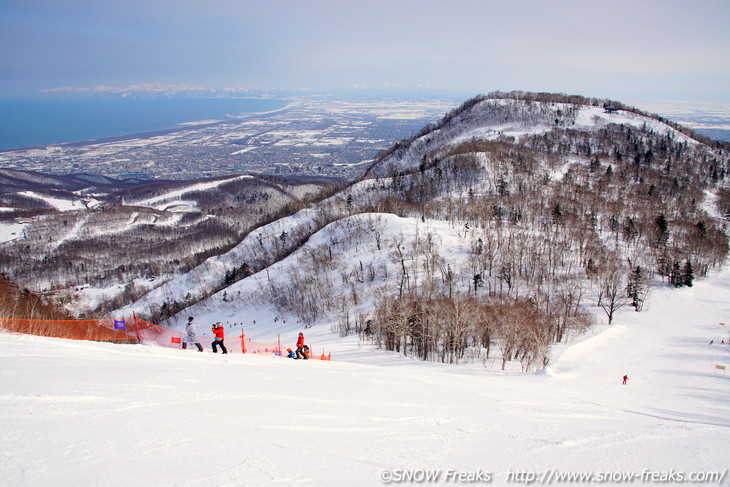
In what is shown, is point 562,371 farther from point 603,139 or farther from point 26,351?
point 603,139

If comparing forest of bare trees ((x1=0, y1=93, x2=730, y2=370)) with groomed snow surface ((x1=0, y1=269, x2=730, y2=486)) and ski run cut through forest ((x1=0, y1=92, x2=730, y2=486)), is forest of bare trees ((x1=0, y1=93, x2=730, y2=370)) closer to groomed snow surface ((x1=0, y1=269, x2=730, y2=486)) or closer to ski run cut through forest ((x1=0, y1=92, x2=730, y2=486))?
ski run cut through forest ((x1=0, y1=92, x2=730, y2=486))

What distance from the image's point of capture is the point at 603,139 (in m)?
184

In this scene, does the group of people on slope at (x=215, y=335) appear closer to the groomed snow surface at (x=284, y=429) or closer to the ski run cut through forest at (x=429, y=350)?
the ski run cut through forest at (x=429, y=350)

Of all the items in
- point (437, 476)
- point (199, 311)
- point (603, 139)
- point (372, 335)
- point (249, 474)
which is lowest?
point (199, 311)

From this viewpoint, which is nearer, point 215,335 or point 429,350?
point 215,335

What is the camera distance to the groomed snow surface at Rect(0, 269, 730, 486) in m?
6.45

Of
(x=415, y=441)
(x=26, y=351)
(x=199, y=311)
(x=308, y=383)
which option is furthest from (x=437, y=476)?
(x=199, y=311)

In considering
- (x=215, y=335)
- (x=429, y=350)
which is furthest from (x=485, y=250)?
(x=215, y=335)

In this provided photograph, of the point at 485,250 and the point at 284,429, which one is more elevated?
the point at 284,429

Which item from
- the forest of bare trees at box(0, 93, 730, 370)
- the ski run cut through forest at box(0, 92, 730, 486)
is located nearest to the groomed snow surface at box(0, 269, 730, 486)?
the ski run cut through forest at box(0, 92, 730, 486)

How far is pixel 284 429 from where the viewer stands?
8.59 m

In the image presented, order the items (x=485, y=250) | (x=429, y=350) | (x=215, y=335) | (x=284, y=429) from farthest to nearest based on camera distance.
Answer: (x=485, y=250)
(x=429, y=350)
(x=215, y=335)
(x=284, y=429)

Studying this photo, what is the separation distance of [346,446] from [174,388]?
5.90 m

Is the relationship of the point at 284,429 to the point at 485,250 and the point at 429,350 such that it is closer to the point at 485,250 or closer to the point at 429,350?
the point at 429,350
